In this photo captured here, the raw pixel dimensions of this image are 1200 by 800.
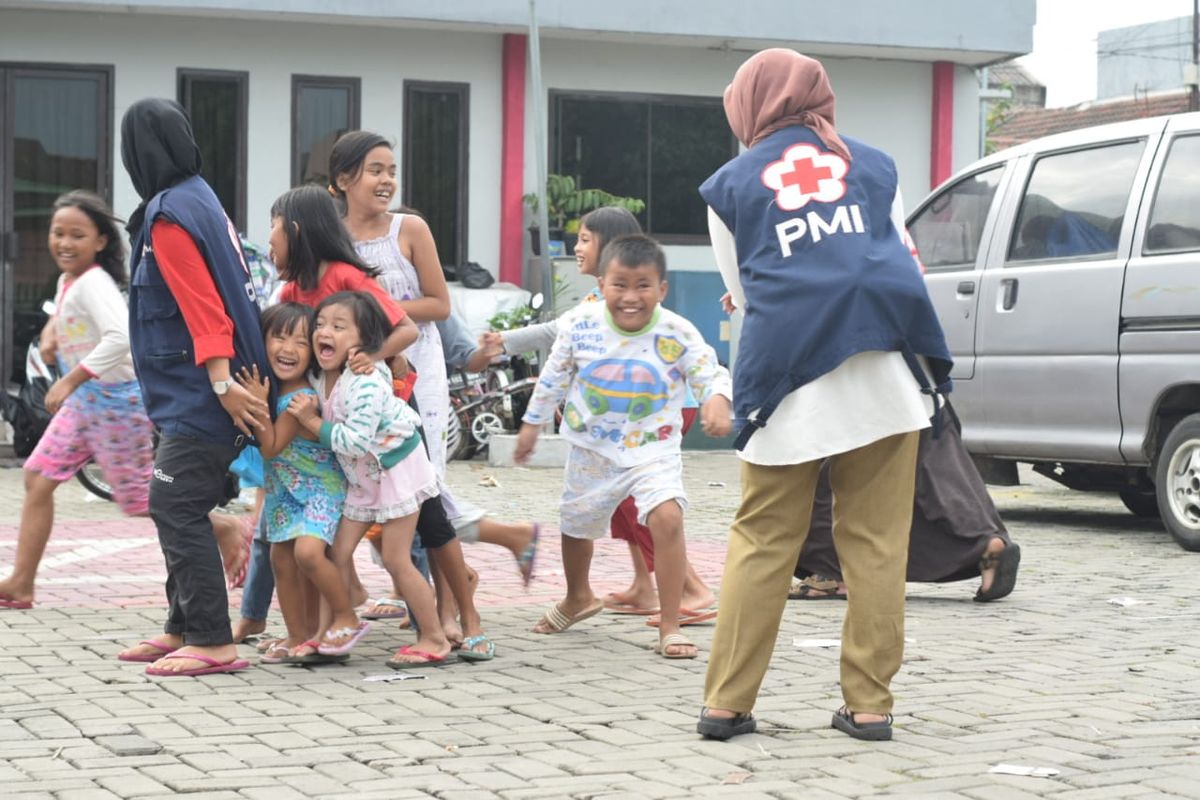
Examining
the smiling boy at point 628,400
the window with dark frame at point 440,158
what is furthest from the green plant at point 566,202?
the smiling boy at point 628,400

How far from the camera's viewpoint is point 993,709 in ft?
17.9

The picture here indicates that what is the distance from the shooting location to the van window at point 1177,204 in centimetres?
940

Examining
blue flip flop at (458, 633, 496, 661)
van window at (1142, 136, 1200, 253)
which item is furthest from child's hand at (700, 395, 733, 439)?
van window at (1142, 136, 1200, 253)

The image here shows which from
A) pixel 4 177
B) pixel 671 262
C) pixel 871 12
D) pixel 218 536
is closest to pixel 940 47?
pixel 871 12

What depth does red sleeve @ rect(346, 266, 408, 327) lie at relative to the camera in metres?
6.24

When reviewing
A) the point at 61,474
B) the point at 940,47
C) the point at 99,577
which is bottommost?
the point at 99,577

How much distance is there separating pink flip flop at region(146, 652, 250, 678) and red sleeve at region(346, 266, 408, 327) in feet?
3.98

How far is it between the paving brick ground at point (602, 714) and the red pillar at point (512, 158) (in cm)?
1090

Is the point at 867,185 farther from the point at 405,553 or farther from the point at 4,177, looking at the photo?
the point at 4,177

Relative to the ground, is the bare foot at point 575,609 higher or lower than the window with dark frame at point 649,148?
lower

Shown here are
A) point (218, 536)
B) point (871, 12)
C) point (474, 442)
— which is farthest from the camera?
point (871, 12)

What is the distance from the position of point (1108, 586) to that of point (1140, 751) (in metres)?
3.59

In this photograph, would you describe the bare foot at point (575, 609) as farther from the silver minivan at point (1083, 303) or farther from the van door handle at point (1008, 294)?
the van door handle at point (1008, 294)

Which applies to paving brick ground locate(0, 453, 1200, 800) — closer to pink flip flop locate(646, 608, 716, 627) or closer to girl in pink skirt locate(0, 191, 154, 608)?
pink flip flop locate(646, 608, 716, 627)
